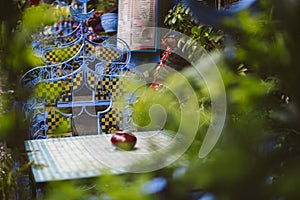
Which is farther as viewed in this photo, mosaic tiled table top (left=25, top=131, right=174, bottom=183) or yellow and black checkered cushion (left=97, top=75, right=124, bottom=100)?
yellow and black checkered cushion (left=97, top=75, right=124, bottom=100)

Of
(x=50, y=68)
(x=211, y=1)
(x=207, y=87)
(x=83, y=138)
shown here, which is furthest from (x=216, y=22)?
(x=50, y=68)

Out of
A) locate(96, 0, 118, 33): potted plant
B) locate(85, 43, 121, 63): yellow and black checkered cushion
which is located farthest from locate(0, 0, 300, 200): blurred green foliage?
locate(96, 0, 118, 33): potted plant

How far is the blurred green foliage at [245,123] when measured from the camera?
577 mm

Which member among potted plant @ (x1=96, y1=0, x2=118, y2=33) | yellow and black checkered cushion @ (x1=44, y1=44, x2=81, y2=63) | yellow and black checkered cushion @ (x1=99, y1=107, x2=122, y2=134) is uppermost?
potted plant @ (x1=96, y1=0, x2=118, y2=33)

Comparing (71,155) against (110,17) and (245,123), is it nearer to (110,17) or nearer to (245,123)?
(245,123)

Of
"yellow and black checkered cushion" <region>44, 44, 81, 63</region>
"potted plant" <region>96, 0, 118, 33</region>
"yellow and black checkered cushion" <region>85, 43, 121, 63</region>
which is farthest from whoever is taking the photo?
"potted plant" <region>96, 0, 118, 33</region>

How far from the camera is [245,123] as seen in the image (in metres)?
→ 0.65

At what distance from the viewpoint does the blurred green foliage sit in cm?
58

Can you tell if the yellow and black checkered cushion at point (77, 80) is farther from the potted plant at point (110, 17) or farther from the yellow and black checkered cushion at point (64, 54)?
the potted plant at point (110, 17)

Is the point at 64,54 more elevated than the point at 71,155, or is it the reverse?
the point at 64,54

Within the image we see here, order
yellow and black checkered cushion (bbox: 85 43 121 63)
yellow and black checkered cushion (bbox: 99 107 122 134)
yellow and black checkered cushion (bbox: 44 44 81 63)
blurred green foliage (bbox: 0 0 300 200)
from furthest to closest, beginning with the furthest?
yellow and black checkered cushion (bbox: 85 43 121 63)
yellow and black checkered cushion (bbox: 44 44 81 63)
yellow and black checkered cushion (bbox: 99 107 122 134)
blurred green foliage (bbox: 0 0 300 200)

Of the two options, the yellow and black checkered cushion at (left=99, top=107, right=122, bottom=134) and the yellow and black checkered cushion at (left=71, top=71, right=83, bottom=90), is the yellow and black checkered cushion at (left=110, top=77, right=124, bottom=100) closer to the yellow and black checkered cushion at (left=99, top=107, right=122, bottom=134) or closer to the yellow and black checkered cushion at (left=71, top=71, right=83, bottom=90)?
the yellow and black checkered cushion at (left=99, top=107, right=122, bottom=134)

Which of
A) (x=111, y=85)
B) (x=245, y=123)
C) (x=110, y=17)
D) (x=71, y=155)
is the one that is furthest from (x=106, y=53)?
(x=245, y=123)

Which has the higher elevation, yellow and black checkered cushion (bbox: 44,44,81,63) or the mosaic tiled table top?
yellow and black checkered cushion (bbox: 44,44,81,63)
